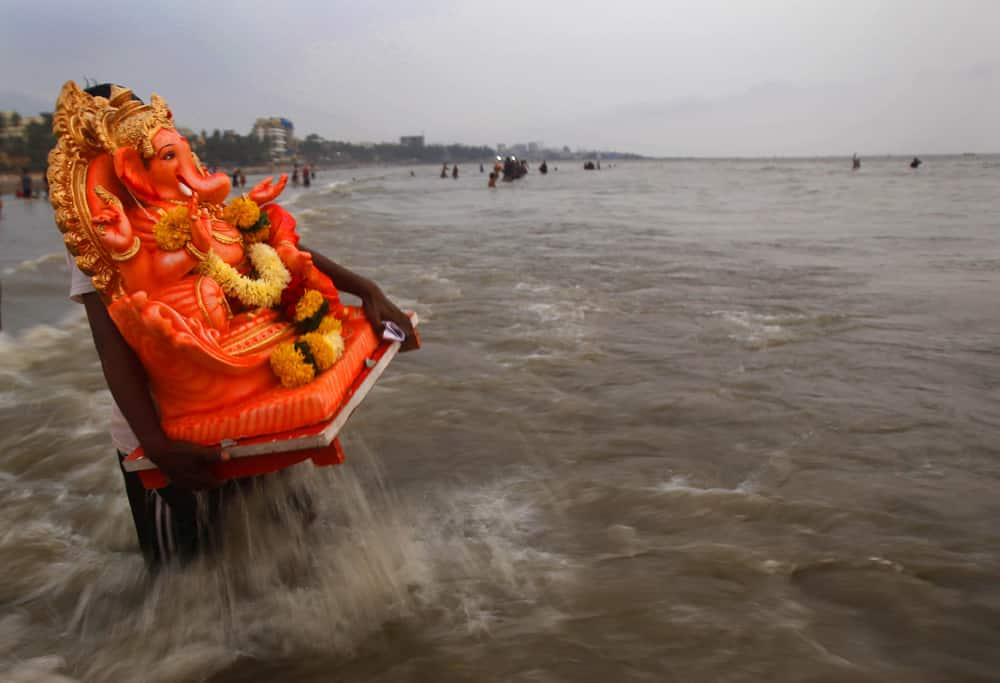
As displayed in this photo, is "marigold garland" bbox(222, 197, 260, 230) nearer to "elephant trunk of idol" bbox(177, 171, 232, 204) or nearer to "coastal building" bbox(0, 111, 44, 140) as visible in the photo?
"elephant trunk of idol" bbox(177, 171, 232, 204)

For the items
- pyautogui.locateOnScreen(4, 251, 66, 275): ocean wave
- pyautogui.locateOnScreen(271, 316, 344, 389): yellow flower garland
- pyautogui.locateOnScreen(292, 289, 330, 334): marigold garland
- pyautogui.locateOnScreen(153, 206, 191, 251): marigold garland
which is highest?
pyautogui.locateOnScreen(153, 206, 191, 251): marigold garland

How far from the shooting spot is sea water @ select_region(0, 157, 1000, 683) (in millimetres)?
2746

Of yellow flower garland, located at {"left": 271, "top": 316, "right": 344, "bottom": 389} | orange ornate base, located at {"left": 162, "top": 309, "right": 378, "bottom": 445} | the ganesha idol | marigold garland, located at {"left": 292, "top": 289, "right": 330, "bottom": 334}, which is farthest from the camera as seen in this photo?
marigold garland, located at {"left": 292, "top": 289, "right": 330, "bottom": 334}

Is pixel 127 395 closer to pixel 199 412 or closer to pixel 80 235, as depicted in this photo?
pixel 199 412

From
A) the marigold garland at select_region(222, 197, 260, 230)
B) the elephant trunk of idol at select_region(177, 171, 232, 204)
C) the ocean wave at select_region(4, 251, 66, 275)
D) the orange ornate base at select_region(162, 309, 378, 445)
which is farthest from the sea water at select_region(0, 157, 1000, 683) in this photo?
the ocean wave at select_region(4, 251, 66, 275)

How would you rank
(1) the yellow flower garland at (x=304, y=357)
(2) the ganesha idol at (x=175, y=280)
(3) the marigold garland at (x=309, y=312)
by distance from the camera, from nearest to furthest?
(2) the ganesha idol at (x=175, y=280), (1) the yellow flower garland at (x=304, y=357), (3) the marigold garland at (x=309, y=312)

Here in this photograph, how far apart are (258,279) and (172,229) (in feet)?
1.66

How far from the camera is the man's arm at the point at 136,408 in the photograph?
8.09 ft

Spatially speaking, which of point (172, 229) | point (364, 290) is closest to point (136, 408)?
point (172, 229)

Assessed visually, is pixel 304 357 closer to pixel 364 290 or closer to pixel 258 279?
pixel 258 279

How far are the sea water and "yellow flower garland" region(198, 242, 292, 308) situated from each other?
1024mm

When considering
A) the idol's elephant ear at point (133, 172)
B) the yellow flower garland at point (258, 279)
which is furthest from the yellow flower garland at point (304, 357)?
the idol's elephant ear at point (133, 172)

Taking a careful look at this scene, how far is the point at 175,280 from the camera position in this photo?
→ 2.60 meters

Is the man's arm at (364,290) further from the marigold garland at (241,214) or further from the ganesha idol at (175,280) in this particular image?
the ganesha idol at (175,280)
